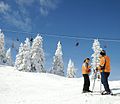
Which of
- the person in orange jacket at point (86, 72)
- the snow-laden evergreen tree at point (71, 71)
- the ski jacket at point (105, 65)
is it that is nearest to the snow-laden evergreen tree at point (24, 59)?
the snow-laden evergreen tree at point (71, 71)

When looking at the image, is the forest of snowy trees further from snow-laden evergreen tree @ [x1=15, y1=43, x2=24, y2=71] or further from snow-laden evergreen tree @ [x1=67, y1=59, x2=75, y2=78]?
snow-laden evergreen tree @ [x1=67, y1=59, x2=75, y2=78]

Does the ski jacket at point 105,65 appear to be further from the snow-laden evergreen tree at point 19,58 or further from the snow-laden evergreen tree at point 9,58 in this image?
the snow-laden evergreen tree at point 9,58

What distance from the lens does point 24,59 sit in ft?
225

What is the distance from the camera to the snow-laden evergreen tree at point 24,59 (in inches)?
2699

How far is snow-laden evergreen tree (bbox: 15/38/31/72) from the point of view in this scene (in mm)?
68562

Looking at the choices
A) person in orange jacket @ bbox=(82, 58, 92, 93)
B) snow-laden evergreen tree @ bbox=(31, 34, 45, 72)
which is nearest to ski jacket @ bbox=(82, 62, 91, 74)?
person in orange jacket @ bbox=(82, 58, 92, 93)

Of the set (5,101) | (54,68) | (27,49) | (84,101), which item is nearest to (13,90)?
(5,101)

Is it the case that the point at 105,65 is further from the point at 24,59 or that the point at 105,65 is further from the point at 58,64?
the point at 58,64

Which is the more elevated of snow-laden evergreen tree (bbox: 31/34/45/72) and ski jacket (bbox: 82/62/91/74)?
snow-laden evergreen tree (bbox: 31/34/45/72)

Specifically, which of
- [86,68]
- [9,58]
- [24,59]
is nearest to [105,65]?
[86,68]

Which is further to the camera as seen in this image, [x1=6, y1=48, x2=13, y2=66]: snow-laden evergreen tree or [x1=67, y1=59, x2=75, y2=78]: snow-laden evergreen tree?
[x1=6, y1=48, x2=13, y2=66]: snow-laden evergreen tree

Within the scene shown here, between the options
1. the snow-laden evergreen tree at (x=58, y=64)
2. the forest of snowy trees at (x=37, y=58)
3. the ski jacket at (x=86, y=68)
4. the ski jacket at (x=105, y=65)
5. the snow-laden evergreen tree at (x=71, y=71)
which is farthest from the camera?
the snow-laden evergreen tree at (x=71, y=71)

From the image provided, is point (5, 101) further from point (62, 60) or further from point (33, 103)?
point (62, 60)

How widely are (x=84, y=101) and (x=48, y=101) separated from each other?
2.72m
